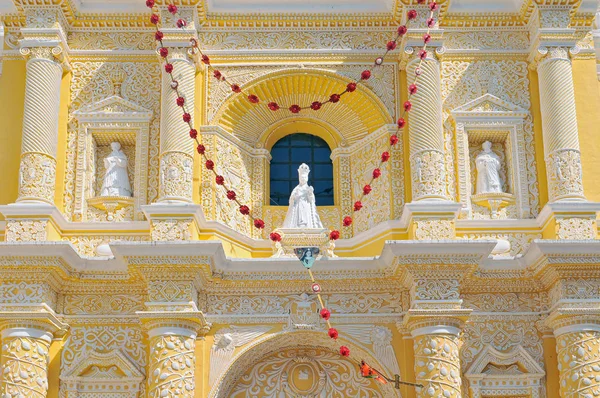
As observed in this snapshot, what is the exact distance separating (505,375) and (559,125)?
3439 mm

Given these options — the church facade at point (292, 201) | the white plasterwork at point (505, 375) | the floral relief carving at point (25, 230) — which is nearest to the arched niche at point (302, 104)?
the church facade at point (292, 201)

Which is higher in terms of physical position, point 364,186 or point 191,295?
point 364,186

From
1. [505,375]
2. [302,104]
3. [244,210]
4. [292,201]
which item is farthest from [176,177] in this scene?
[505,375]

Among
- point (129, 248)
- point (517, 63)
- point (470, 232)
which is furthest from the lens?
point (517, 63)

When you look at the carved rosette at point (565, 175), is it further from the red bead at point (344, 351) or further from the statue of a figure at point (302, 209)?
the red bead at point (344, 351)

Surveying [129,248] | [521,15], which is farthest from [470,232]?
[129,248]

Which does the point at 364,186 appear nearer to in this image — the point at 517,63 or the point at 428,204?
the point at 428,204

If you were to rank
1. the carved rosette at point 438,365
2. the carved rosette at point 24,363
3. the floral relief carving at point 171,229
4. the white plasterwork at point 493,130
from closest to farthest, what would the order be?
1. the carved rosette at point 438,365
2. the carved rosette at point 24,363
3. the floral relief carving at point 171,229
4. the white plasterwork at point 493,130

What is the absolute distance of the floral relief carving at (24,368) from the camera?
44.7ft

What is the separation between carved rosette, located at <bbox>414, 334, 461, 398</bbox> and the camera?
13.5 m

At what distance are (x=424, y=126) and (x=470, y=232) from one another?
5.06 ft

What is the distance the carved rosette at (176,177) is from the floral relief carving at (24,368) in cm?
247

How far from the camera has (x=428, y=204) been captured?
14.5 m

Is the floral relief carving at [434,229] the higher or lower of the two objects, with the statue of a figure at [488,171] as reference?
lower
